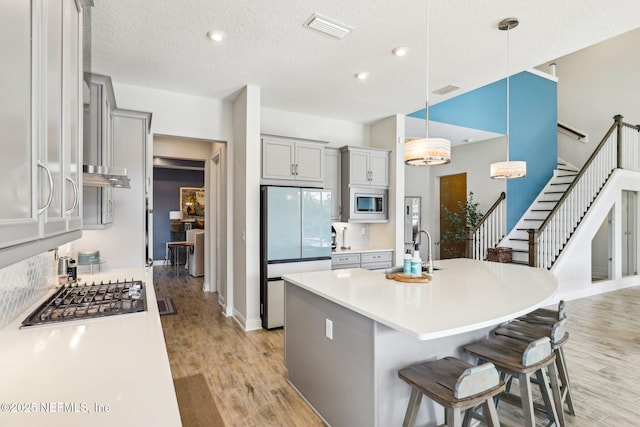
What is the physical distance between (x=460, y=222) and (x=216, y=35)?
6.14m

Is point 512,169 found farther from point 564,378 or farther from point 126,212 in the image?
point 126,212

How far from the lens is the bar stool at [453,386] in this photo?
62.6 inches

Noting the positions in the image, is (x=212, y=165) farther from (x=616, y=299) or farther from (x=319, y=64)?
(x=616, y=299)

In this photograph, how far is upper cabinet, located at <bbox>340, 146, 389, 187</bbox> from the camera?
5133 millimetres

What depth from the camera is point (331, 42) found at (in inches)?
123

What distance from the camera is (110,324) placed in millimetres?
1709

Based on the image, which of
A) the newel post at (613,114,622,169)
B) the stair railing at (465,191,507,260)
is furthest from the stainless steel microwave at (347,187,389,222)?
the newel post at (613,114,622,169)

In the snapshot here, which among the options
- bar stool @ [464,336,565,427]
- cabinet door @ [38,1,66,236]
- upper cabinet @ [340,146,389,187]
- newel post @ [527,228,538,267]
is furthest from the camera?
newel post @ [527,228,538,267]

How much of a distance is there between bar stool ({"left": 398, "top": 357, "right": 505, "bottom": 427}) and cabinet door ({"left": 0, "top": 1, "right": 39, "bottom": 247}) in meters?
1.70

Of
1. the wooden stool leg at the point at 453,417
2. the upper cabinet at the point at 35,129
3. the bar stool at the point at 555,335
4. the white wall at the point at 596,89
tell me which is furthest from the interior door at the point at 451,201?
the upper cabinet at the point at 35,129

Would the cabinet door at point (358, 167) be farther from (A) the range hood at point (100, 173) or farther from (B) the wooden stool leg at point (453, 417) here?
(B) the wooden stool leg at point (453, 417)

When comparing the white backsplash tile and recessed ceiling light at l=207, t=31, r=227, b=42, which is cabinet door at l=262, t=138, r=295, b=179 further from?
the white backsplash tile

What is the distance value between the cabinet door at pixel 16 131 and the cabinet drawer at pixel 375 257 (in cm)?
456

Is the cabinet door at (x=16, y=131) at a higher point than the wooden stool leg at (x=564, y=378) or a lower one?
higher
